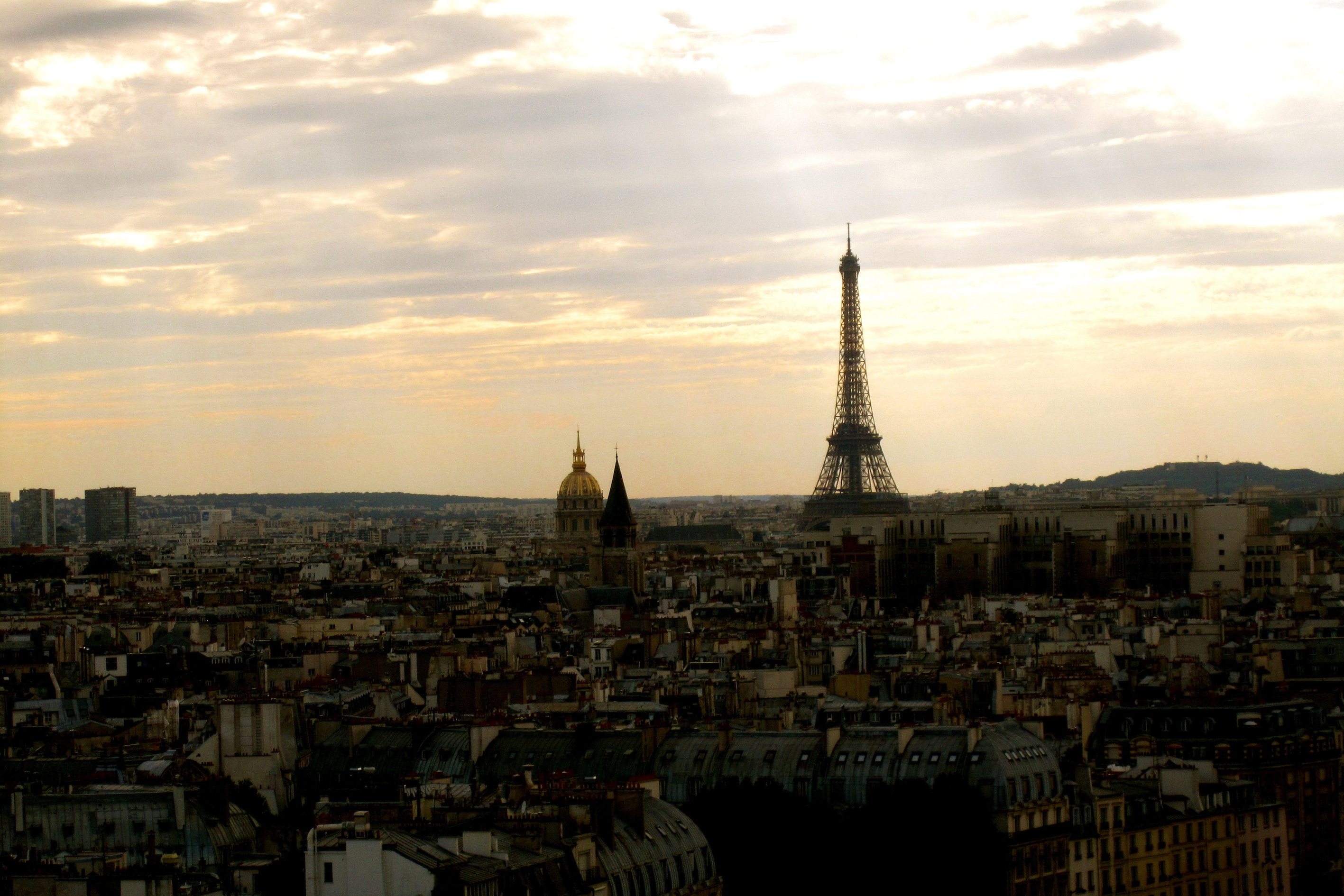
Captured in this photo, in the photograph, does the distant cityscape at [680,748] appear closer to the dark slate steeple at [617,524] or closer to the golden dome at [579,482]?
the dark slate steeple at [617,524]

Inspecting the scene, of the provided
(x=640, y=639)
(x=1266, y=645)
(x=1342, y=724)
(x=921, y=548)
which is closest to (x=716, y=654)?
(x=640, y=639)

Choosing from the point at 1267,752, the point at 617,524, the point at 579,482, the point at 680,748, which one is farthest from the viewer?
the point at 579,482

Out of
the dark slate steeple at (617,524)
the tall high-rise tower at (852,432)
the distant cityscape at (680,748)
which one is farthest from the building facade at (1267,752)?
the tall high-rise tower at (852,432)

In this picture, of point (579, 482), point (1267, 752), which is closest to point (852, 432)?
point (579, 482)

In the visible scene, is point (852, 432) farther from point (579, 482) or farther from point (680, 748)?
point (680, 748)

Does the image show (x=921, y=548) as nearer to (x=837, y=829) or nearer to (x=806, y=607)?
(x=806, y=607)

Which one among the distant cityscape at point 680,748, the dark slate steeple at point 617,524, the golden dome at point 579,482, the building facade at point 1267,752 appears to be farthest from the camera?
the golden dome at point 579,482

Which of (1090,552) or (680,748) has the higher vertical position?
(1090,552)
